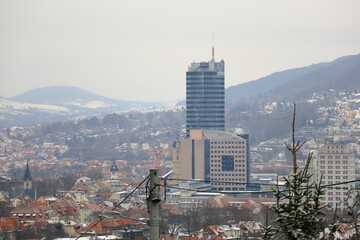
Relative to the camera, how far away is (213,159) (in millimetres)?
89812

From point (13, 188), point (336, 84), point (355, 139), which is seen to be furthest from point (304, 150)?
point (336, 84)

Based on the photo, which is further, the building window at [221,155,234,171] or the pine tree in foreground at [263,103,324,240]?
the building window at [221,155,234,171]

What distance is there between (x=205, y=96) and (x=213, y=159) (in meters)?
17.7

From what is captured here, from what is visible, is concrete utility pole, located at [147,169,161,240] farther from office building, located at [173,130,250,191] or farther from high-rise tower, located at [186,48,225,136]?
high-rise tower, located at [186,48,225,136]

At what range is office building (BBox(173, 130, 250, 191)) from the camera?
88375 mm

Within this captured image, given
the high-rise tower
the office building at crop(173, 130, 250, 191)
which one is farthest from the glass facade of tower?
the office building at crop(173, 130, 250, 191)

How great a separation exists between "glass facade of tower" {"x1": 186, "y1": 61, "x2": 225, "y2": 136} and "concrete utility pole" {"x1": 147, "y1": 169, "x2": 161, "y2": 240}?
9524 cm

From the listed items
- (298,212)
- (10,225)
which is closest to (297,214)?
(298,212)

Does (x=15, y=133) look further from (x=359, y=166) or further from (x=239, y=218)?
(x=239, y=218)

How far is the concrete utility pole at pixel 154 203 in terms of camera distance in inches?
361

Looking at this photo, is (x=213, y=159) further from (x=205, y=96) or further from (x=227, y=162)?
(x=205, y=96)

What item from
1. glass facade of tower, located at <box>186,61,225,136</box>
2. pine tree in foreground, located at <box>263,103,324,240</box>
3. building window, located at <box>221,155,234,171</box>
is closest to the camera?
pine tree in foreground, located at <box>263,103,324,240</box>

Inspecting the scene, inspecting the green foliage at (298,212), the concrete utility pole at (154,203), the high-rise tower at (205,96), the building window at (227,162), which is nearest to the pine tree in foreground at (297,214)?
the green foliage at (298,212)

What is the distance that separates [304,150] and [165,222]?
6562 centimetres
